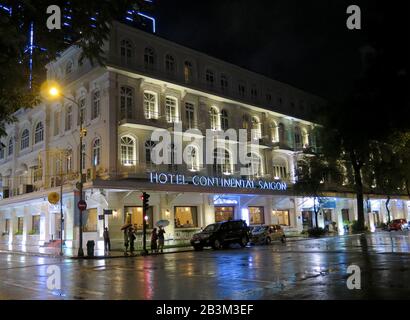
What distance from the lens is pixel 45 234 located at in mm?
40031

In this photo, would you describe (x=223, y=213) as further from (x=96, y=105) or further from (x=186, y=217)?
(x=96, y=105)

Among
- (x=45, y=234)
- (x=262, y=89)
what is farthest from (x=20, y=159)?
(x=262, y=89)

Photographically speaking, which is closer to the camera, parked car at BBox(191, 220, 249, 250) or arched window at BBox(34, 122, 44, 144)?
parked car at BBox(191, 220, 249, 250)

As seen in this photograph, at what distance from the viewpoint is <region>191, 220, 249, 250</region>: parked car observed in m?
30.7

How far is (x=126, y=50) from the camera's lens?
36.5 m

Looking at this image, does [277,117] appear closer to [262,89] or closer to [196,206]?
[262,89]

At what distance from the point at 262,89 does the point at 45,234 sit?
27712mm

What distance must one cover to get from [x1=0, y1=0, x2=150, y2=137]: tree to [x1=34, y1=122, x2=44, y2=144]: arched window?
38.7 meters

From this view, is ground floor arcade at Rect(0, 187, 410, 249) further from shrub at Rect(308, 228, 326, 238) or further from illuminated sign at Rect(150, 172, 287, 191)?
shrub at Rect(308, 228, 326, 238)

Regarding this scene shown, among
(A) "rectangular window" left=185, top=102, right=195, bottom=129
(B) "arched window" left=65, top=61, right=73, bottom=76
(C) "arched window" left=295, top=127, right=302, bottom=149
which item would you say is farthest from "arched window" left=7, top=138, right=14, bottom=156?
(C) "arched window" left=295, top=127, right=302, bottom=149

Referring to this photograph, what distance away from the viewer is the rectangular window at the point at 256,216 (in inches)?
1790

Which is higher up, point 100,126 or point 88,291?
point 100,126

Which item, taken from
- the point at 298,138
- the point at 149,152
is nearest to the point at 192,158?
the point at 149,152

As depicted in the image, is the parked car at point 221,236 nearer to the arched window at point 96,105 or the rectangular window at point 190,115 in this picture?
the rectangular window at point 190,115
